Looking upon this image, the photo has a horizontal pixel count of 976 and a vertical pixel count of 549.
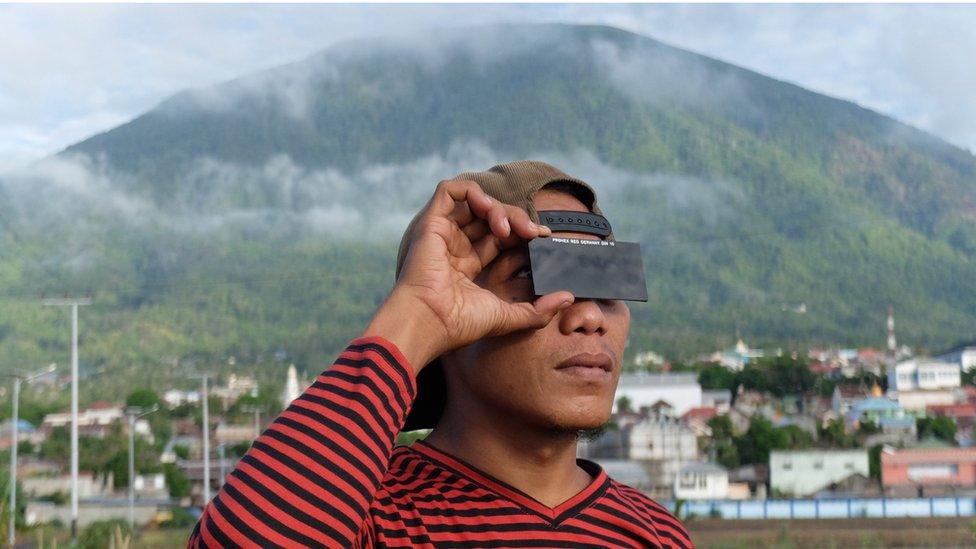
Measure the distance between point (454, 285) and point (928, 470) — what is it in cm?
5361

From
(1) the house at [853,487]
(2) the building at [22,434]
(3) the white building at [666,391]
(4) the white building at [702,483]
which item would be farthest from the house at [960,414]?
(2) the building at [22,434]

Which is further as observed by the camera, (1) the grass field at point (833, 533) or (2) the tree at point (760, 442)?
(2) the tree at point (760, 442)

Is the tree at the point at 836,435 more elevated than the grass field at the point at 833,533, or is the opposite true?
the tree at the point at 836,435

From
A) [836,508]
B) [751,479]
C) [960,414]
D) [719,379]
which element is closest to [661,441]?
[751,479]

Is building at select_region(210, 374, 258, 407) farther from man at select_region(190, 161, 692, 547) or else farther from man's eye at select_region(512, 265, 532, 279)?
man's eye at select_region(512, 265, 532, 279)

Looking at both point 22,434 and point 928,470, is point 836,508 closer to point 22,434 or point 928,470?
point 928,470

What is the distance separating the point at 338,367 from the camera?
161 cm

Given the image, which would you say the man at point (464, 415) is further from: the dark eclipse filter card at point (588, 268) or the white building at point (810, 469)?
the white building at point (810, 469)

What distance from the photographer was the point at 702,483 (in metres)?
47.7

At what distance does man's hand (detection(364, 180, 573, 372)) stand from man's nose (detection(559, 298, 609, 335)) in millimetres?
58

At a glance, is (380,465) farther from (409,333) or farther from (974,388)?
(974,388)

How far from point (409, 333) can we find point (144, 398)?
87.0m

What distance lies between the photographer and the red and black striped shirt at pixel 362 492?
4.93ft

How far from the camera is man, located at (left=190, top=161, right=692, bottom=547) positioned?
1528 millimetres
